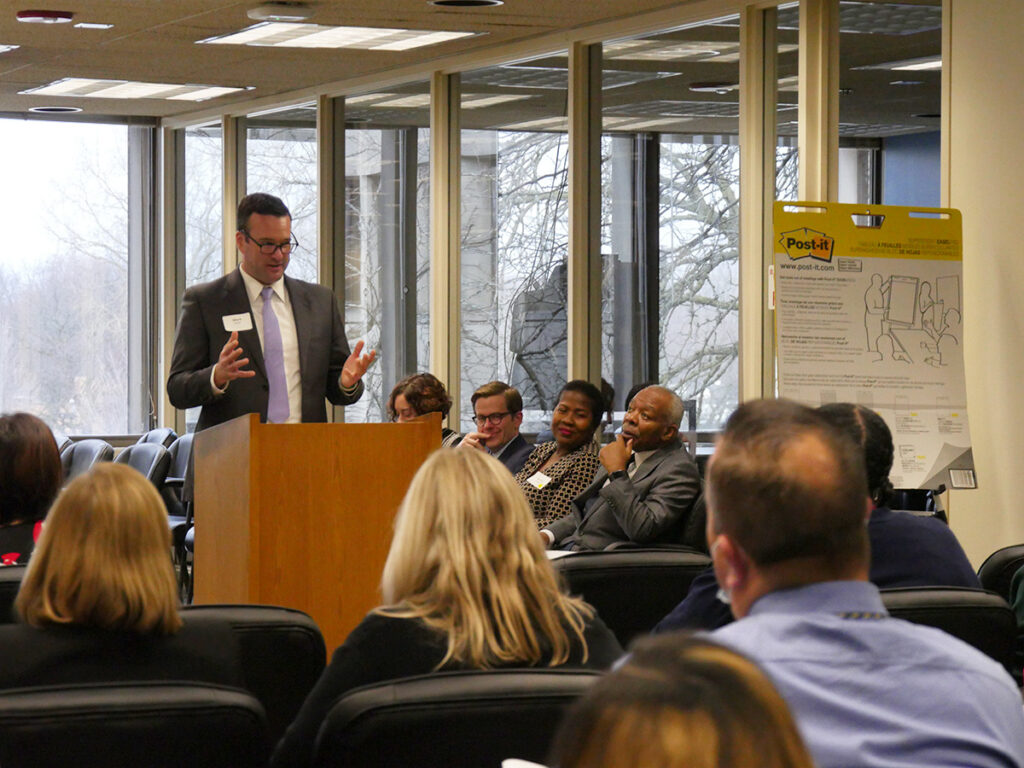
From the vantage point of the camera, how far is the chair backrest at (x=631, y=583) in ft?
11.3

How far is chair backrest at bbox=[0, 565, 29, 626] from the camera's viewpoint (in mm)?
3119

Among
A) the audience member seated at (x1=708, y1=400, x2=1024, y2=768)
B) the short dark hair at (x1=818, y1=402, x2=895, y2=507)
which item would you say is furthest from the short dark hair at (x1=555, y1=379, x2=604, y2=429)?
the audience member seated at (x1=708, y1=400, x2=1024, y2=768)

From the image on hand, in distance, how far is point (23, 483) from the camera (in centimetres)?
371

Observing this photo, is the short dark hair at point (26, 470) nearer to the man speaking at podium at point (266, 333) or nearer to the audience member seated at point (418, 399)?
the man speaking at podium at point (266, 333)

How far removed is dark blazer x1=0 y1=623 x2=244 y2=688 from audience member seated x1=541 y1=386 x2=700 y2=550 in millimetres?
3032

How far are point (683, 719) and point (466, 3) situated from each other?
6.71 m

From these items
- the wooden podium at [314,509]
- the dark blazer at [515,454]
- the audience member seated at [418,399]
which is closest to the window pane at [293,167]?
the audience member seated at [418,399]

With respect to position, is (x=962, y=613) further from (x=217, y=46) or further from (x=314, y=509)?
(x=217, y=46)

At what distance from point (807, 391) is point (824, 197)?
4.61ft

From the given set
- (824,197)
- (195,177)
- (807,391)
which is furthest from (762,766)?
(195,177)

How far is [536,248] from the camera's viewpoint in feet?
27.5

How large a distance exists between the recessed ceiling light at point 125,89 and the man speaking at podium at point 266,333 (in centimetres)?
530

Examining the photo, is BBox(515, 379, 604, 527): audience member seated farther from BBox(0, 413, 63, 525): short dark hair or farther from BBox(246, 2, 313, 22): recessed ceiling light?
BBox(0, 413, 63, 525): short dark hair

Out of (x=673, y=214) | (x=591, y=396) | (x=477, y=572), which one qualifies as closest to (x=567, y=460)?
(x=591, y=396)
